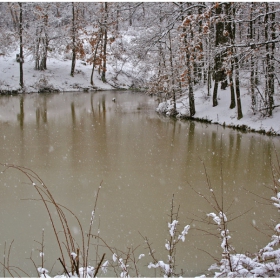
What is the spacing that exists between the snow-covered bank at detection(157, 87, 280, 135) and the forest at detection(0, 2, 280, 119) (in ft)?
0.91

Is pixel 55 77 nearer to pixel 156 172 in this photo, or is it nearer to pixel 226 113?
pixel 226 113

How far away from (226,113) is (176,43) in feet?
18.9

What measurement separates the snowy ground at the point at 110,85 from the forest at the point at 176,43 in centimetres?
37

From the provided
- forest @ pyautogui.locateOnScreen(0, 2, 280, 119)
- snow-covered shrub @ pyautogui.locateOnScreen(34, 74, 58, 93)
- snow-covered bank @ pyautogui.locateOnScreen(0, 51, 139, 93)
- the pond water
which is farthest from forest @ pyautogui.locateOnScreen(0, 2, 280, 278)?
snow-covered shrub @ pyautogui.locateOnScreen(34, 74, 58, 93)

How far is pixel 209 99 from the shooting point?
57.8 feet

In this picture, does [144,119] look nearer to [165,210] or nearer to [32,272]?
[165,210]

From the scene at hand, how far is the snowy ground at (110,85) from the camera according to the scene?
45.7 feet

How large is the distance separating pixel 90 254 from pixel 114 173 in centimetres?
366

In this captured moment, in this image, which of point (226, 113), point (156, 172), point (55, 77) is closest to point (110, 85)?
point (55, 77)

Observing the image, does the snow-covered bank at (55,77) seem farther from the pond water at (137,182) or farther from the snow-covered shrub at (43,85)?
the pond water at (137,182)

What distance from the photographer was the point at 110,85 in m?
35.3

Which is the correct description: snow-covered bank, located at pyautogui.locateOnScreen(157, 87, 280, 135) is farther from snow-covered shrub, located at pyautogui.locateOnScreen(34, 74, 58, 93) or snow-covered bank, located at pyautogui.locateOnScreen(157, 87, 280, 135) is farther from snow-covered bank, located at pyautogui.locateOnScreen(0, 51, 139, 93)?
snow-covered shrub, located at pyautogui.locateOnScreen(34, 74, 58, 93)

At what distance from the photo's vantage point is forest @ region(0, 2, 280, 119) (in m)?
12.8

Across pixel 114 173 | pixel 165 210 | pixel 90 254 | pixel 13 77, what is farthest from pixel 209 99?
pixel 13 77
